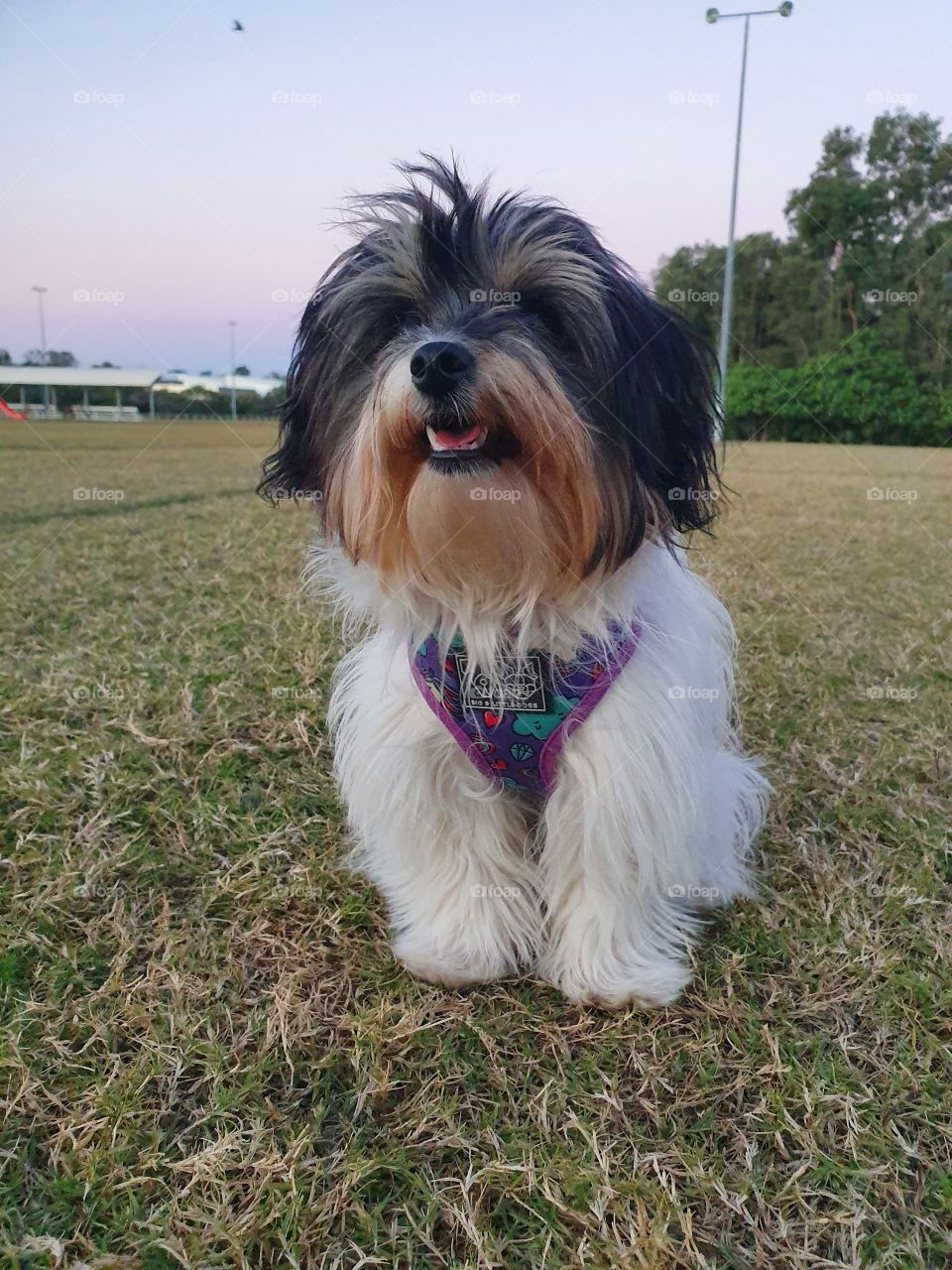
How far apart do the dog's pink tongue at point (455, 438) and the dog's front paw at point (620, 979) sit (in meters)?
1.12

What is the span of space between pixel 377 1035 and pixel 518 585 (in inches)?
36.2

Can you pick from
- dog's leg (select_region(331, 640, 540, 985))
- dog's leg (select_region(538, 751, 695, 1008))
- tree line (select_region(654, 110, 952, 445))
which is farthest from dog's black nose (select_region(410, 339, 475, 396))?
tree line (select_region(654, 110, 952, 445))

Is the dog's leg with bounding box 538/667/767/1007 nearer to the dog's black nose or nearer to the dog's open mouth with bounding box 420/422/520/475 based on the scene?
the dog's open mouth with bounding box 420/422/520/475

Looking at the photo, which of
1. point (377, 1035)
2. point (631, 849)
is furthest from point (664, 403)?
point (377, 1035)

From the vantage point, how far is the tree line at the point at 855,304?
57.7ft

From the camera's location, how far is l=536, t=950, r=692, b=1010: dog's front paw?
1928 mm

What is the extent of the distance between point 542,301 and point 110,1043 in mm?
1635

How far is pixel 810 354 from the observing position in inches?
853

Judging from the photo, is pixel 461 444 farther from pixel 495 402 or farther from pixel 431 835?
pixel 431 835

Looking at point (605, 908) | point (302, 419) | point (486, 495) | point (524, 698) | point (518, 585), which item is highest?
point (302, 419)

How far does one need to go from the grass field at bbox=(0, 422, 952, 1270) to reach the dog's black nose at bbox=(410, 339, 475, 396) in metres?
0.98

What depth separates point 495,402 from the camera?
1592 mm

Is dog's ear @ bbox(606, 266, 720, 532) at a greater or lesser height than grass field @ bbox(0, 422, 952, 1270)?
greater

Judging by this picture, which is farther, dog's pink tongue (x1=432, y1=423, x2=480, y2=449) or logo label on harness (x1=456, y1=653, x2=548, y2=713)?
logo label on harness (x1=456, y1=653, x2=548, y2=713)
